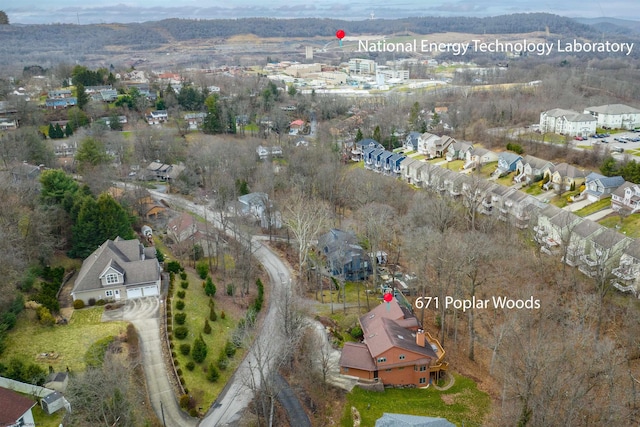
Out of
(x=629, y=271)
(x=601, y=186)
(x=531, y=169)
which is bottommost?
(x=629, y=271)

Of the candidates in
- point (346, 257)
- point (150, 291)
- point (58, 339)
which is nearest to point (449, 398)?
point (346, 257)

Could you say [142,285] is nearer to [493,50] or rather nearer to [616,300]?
[616,300]

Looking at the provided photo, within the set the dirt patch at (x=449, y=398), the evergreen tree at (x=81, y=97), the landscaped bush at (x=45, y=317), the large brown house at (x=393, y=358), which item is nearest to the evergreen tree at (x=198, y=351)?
the large brown house at (x=393, y=358)

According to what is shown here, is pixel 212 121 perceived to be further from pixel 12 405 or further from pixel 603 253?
pixel 12 405

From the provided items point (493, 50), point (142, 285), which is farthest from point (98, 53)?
point (142, 285)

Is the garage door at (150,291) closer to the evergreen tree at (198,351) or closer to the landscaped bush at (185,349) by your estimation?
the landscaped bush at (185,349)

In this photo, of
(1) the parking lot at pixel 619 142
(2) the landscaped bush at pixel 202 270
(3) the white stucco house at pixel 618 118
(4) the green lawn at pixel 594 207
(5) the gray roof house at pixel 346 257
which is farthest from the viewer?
(3) the white stucco house at pixel 618 118

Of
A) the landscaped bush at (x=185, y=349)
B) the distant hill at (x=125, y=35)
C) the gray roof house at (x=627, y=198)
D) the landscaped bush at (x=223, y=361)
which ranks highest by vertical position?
the distant hill at (x=125, y=35)
